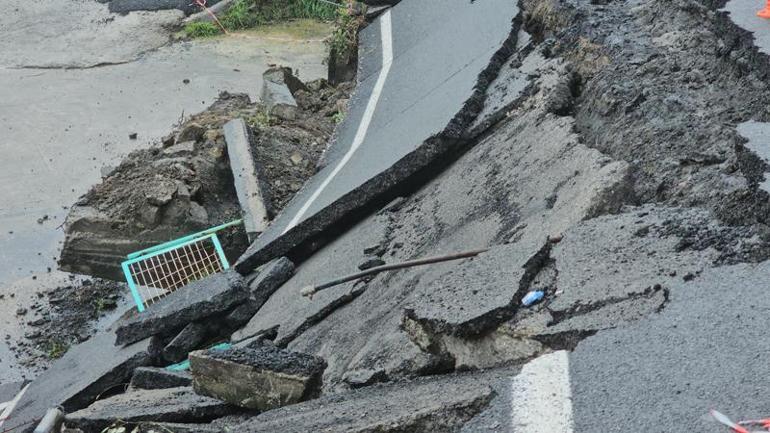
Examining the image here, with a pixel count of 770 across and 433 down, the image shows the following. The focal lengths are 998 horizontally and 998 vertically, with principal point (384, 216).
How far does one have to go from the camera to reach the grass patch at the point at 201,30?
12.8m

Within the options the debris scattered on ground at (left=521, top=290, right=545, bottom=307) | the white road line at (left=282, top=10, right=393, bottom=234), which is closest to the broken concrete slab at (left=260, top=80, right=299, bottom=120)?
the white road line at (left=282, top=10, right=393, bottom=234)

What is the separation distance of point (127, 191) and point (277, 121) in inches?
60.9

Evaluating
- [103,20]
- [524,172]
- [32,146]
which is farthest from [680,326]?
[103,20]

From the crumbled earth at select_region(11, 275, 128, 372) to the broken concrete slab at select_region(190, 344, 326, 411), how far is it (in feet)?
10.4

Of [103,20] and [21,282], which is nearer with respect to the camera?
[21,282]

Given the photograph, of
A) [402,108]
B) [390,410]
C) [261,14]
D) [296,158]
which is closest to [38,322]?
[296,158]

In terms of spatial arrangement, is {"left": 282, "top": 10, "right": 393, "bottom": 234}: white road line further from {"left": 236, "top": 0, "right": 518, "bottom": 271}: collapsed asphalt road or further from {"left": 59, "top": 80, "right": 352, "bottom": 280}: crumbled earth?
{"left": 59, "top": 80, "right": 352, "bottom": 280}: crumbled earth

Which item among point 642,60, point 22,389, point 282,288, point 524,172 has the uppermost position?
point 642,60

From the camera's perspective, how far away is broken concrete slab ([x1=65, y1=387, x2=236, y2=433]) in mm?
4645

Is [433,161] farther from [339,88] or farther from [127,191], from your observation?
[339,88]

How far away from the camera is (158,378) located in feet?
18.4

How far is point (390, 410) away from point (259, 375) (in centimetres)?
111

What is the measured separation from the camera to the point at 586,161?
4.71 metres

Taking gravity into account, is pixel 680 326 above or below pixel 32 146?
above
